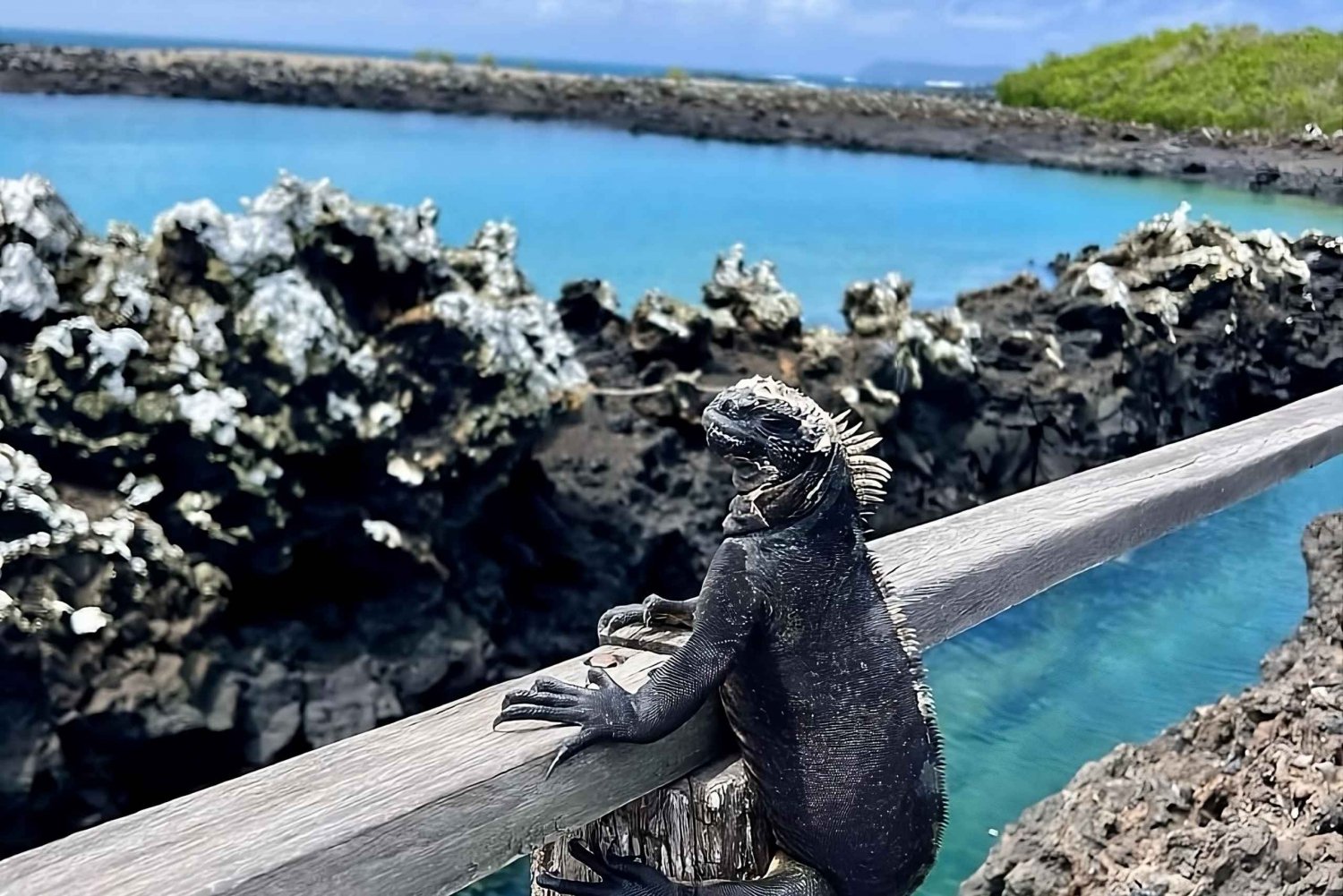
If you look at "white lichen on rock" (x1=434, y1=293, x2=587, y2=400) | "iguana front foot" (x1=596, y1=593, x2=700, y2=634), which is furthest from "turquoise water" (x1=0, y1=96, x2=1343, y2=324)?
"iguana front foot" (x1=596, y1=593, x2=700, y2=634)

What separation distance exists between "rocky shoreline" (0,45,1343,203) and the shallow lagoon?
41 cm

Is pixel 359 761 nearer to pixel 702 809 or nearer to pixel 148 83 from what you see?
pixel 702 809

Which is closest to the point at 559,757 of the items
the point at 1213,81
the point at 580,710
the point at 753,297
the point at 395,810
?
the point at 580,710

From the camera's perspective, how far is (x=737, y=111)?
1035 inches

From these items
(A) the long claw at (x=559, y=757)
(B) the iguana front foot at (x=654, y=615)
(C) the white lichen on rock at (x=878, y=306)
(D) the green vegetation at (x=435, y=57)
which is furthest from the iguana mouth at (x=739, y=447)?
(D) the green vegetation at (x=435, y=57)

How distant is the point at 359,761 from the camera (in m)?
1.03

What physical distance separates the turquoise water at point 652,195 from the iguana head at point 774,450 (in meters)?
6.03

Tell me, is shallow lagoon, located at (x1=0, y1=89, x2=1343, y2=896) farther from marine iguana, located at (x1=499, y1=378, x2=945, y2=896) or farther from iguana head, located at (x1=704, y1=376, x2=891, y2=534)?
iguana head, located at (x1=704, y1=376, x2=891, y2=534)

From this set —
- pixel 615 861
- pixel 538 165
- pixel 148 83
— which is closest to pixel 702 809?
pixel 615 861

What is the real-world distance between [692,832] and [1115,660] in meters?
2.96

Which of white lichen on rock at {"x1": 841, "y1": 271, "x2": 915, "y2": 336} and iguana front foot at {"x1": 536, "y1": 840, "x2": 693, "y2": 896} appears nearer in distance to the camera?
iguana front foot at {"x1": 536, "y1": 840, "x2": 693, "y2": 896}

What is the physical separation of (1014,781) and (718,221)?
32.8 ft

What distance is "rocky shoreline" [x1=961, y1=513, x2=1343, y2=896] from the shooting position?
6.06ft

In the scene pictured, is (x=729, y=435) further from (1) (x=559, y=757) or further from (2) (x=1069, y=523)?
(2) (x=1069, y=523)
